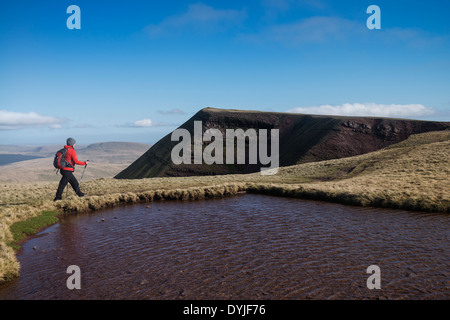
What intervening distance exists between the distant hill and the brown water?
2576 inches

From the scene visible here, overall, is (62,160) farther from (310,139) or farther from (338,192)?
(310,139)

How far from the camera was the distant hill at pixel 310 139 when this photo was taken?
86.3 metres

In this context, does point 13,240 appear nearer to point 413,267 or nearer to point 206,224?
point 206,224

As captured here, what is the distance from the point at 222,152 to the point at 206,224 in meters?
79.2

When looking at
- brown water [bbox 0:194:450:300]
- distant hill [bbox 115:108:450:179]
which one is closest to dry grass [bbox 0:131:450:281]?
brown water [bbox 0:194:450:300]

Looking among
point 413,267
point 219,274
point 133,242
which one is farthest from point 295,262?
point 133,242

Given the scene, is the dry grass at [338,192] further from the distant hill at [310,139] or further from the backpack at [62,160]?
the distant hill at [310,139]

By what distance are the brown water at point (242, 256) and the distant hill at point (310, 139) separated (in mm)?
65441

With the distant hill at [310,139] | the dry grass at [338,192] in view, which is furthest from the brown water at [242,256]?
the distant hill at [310,139]

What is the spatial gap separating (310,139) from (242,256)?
8630 centimetres

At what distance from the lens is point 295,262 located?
12617mm

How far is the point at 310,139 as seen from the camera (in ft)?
311

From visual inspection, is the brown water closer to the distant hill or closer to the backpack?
the backpack

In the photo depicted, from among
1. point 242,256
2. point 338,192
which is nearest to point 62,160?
point 242,256
